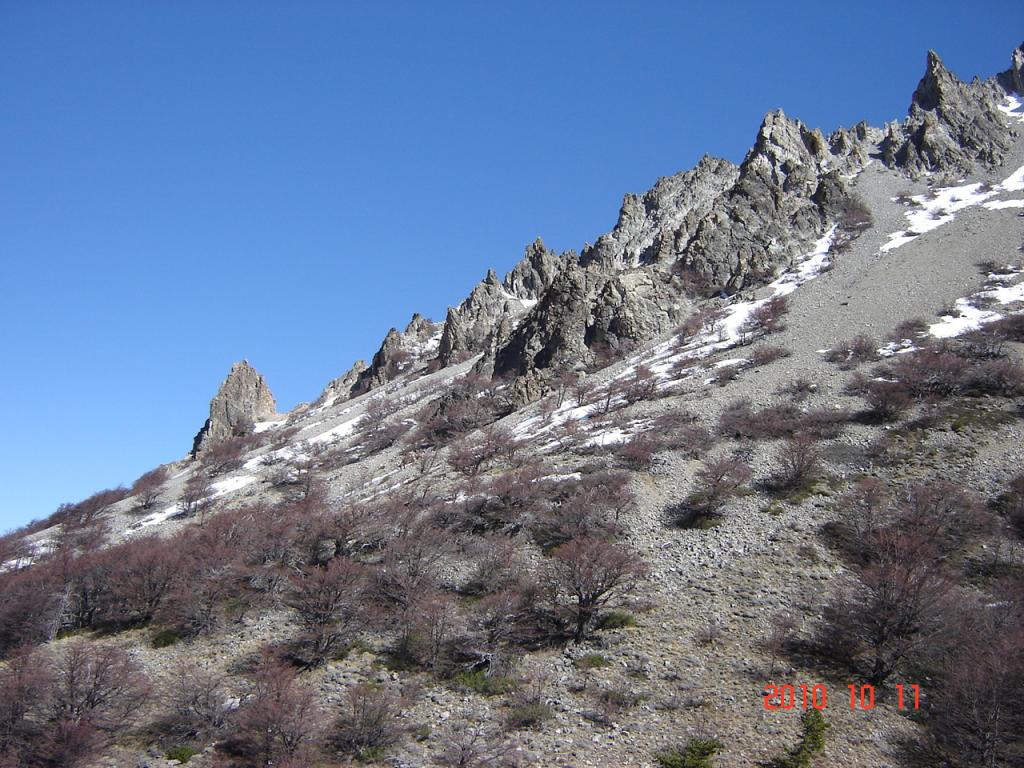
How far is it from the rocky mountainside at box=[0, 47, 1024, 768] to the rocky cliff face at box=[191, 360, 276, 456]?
2897 centimetres

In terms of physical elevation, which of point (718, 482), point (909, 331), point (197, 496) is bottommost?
point (718, 482)

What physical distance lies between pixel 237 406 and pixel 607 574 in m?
95.5

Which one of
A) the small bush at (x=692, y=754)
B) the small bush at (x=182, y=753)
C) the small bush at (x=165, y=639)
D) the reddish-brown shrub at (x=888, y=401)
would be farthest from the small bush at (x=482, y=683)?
the reddish-brown shrub at (x=888, y=401)

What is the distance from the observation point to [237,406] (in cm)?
10831

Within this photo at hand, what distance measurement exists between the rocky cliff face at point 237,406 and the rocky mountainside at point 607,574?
2897 cm

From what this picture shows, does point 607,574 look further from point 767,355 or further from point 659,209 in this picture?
point 659,209

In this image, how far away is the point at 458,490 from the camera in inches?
1708

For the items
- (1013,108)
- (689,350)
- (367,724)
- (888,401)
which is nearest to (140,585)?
(367,724)

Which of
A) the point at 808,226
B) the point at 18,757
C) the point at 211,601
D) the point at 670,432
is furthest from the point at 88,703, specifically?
the point at 808,226

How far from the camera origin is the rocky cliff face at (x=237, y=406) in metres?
103

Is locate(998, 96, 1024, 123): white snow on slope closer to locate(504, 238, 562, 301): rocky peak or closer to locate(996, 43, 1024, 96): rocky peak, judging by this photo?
locate(996, 43, 1024, 96): rocky peak

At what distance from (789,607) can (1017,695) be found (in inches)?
316

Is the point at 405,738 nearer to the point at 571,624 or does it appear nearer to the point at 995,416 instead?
the point at 571,624
